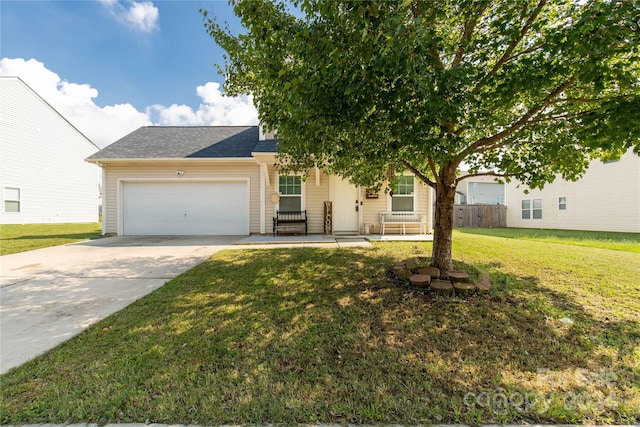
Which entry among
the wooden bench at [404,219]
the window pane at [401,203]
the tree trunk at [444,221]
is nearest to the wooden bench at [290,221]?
the wooden bench at [404,219]

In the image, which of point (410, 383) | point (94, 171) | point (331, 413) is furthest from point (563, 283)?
point (94, 171)

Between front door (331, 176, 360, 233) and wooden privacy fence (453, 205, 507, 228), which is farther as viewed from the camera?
wooden privacy fence (453, 205, 507, 228)

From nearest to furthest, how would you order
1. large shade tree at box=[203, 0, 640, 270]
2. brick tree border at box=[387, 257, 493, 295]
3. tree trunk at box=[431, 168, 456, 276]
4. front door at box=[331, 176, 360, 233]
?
large shade tree at box=[203, 0, 640, 270]
brick tree border at box=[387, 257, 493, 295]
tree trunk at box=[431, 168, 456, 276]
front door at box=[331, 176, 360, 233]

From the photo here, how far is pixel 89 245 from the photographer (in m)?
7.42

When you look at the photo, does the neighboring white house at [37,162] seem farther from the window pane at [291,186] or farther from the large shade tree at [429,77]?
the large shade tree at [429,77]

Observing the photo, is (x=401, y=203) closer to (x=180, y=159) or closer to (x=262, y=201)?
(x=262, y=201)

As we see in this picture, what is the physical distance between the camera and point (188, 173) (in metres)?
9.36

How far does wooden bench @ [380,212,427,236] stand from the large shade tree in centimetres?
529

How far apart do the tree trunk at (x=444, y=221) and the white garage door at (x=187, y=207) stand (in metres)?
7.28

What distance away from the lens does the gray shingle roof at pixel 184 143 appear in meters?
9.22


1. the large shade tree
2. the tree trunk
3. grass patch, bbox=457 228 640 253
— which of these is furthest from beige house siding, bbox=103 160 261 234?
grass patch, bbox=457 228 640 253

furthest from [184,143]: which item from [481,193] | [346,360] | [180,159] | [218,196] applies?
[481,193]

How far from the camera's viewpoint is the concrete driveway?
Result: 102 inches

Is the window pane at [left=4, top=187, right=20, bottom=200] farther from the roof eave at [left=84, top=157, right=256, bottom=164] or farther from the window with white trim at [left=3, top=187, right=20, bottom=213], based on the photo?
the roof eave at [left=84, top=157, right=256, bottom=164]
